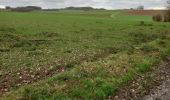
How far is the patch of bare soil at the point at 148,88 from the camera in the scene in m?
14.6

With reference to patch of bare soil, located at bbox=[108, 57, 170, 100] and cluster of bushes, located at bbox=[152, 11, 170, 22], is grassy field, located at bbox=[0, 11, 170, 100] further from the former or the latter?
cluster of bushes, located at bbox=[152, 11, 170, 22]

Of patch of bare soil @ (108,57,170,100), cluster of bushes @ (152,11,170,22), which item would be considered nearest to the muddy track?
patch of bare soil @ (108,57,170,100)

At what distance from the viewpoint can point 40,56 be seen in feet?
68.5

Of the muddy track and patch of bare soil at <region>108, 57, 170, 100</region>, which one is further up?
the muddy track

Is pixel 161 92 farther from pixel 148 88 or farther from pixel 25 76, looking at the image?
pixel 25 76

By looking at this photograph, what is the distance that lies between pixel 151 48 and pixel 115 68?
9234mm

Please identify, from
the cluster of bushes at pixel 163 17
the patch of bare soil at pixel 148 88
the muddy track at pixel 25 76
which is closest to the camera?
the muddy track at pixel 25 76

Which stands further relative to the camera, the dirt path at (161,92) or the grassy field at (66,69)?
the dirt path at (161,92)

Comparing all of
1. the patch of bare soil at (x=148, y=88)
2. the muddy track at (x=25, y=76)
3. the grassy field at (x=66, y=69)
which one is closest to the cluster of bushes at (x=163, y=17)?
the grassy field at (x=66, y=69)

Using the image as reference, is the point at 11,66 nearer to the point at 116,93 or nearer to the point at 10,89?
the point at 10,89

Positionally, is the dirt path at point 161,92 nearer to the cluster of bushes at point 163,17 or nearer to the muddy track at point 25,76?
the muddy track at point 25,76

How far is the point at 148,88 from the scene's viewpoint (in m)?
16.0

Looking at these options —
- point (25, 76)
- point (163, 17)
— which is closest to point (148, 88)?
point (25, 76)

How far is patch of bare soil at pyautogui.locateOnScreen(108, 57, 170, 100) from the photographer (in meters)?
14.6
